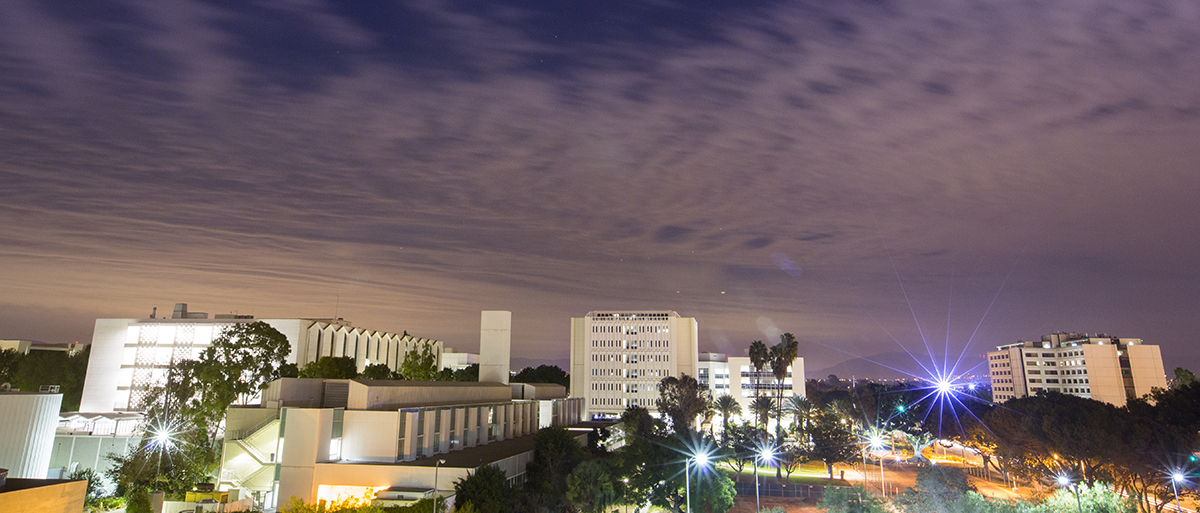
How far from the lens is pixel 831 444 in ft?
220

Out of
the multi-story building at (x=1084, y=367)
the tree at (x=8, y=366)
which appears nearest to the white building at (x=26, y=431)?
the tree at (x=8, y=366)

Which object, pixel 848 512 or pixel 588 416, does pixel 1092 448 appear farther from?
pixel 588 416

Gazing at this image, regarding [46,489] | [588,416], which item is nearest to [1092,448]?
[46,489]

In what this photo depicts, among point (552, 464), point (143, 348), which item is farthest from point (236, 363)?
point (143, 348)

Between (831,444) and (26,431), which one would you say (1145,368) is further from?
(26,431)

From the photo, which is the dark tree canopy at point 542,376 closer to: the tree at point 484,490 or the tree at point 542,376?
the tree at point 542,376

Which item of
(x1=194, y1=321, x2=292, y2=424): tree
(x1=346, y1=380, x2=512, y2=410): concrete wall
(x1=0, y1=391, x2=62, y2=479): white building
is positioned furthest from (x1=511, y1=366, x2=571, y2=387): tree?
(x1=0, y1=391, x2=62, y2=479): white building

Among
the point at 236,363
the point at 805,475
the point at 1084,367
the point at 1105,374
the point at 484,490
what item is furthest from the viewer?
the point at 1084,367

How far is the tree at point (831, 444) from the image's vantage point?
66.5 meters

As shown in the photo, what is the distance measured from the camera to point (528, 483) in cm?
4366

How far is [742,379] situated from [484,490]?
12401 cm

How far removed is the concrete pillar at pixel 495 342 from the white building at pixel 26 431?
46483mm

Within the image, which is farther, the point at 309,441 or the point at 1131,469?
the point at 1131,469

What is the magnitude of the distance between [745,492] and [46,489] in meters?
51.6
